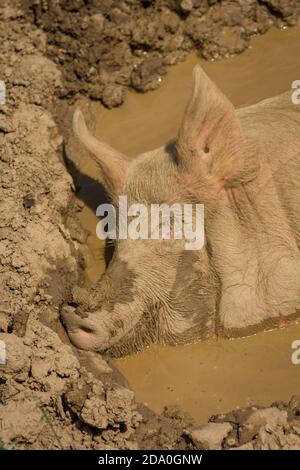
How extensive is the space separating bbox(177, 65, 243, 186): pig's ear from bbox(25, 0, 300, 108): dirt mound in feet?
7.07

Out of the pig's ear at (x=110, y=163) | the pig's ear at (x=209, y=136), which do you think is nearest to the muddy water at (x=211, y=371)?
the pig's ear at (x=110, y=163)

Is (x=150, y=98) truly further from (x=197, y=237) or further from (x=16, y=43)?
(x=197, y=237)

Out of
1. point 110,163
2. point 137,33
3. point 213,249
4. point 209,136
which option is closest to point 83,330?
point 213,249

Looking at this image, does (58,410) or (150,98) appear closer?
(58,410)

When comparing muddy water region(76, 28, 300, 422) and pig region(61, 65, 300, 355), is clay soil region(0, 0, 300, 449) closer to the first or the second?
muddy water region(76, 28, 300, 422)

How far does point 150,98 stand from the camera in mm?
6656

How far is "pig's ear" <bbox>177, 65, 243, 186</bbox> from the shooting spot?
455 centimetres

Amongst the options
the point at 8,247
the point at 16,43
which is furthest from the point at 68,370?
the point at 16,43

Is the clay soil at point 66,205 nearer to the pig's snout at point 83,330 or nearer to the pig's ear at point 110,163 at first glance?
the pig's snout at point 83,330

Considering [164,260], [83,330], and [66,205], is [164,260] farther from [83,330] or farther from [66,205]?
[66,205]

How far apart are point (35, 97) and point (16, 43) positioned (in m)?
0.67
